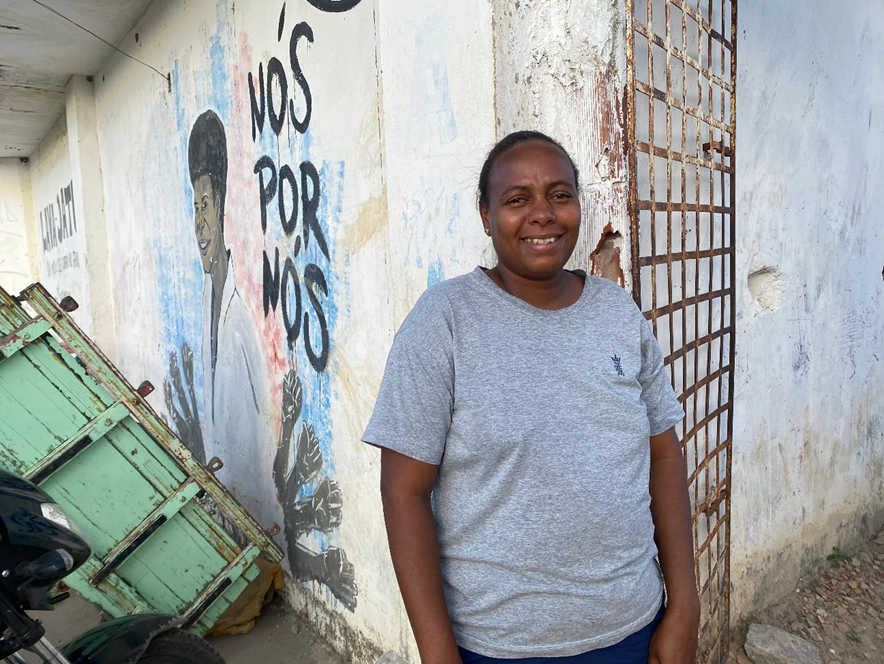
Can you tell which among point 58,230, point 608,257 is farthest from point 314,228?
point 58,230

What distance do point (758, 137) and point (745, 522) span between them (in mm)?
1678

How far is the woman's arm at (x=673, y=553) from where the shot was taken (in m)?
1.27

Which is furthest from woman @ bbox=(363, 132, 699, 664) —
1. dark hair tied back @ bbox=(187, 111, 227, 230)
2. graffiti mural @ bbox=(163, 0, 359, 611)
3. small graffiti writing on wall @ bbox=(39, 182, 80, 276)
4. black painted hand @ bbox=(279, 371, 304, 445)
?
small graffiti writing on wall @ bbox=(39, 182, 80, 276)

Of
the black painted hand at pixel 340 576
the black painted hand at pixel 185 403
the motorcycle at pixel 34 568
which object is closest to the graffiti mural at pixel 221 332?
the black painted hand at pixel 185 403

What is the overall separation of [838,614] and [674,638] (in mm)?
2358

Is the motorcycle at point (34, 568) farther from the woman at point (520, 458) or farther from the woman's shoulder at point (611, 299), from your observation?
the woman's shoulder at point (611, 299)

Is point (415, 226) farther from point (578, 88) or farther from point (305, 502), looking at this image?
point (305, 502)

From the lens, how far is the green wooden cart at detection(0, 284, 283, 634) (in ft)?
7.72

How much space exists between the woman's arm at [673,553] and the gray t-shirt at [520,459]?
0.13 meters

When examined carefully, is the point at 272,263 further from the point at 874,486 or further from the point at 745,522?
the point at 874,486

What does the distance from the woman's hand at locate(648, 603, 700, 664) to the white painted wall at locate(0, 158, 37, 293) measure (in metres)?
11.3

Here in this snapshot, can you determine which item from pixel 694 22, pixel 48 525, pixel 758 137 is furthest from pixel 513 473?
pixel 758 137

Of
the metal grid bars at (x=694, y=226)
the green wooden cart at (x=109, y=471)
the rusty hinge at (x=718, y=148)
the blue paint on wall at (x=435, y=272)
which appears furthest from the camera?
the green wooden cart at (x=109, y=471)

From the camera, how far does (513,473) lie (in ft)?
3.58
